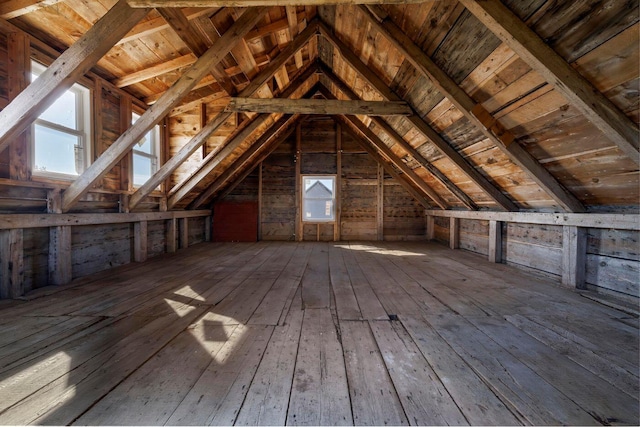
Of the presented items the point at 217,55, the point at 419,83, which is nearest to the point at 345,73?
the point at 419,83

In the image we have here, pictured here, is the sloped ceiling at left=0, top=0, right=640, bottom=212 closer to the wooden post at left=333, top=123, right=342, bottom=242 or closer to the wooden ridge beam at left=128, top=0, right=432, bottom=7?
the wooden ridge beam at left=128, top=0, right=432, bottom=7

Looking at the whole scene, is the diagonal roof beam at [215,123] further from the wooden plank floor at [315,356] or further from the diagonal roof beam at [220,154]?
the wooden plank floor at [315,356]

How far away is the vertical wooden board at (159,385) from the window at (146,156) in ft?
10.7

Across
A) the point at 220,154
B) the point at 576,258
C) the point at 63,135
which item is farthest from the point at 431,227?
the point at 63,135

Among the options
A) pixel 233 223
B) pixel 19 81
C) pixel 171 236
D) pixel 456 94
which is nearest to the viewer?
pixel 19 81

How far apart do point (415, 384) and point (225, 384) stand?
0.90 metres

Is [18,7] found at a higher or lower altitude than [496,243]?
higher

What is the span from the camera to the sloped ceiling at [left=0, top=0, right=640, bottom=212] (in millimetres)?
1650

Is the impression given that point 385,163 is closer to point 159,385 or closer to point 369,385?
point 369,385

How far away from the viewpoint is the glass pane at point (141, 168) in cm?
381

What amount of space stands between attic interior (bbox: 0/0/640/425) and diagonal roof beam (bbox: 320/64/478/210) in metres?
0.05

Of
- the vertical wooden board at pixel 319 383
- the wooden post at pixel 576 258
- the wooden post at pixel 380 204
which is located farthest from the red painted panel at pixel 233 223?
the wooden post at pixel 576 258

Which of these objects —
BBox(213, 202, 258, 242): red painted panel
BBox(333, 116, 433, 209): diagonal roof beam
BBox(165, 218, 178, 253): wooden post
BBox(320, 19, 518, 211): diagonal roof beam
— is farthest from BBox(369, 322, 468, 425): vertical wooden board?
BBox(213, 202, 258, 242): red painted panel

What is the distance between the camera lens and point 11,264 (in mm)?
2297
